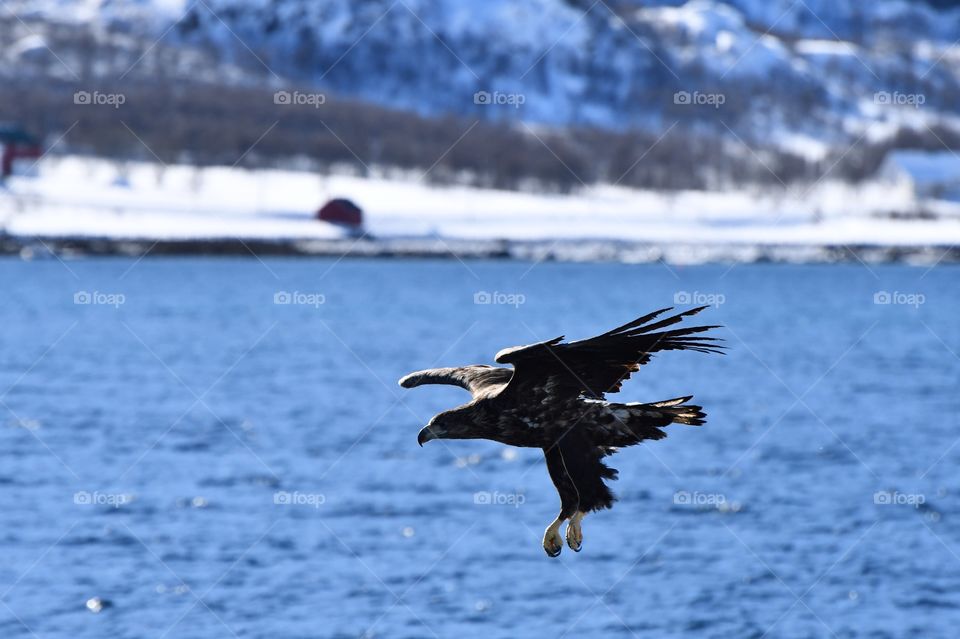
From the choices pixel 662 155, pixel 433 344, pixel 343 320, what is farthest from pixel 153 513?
pixel 662 155

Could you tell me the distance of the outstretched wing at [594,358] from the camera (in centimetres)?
1125

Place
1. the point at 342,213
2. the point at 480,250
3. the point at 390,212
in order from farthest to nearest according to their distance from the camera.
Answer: the point at 390,212, the point at 342,213, the point at 480,250

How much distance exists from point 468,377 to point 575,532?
1.56 m

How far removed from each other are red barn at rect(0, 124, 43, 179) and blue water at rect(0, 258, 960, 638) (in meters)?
57.1

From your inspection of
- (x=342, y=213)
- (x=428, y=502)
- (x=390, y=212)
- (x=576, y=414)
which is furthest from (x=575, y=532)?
(x=390, y=212)

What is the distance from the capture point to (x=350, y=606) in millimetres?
25641

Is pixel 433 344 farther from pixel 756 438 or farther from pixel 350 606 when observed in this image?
pixel 350 606

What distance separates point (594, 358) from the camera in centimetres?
1164

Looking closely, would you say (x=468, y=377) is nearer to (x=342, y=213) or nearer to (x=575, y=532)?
(x=575, y=532)

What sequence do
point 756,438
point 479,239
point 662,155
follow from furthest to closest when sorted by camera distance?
point 662,155 < point 479,239 < point 756,438

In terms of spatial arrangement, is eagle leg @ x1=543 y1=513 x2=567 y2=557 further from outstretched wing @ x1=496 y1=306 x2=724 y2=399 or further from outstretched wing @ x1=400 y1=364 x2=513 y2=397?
outstretched wing @ x1=400 y1=364 x2=513 y2=397

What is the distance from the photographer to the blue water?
25.5m

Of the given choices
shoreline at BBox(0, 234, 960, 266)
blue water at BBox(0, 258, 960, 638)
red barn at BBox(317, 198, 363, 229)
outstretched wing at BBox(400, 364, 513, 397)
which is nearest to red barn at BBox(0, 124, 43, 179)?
shoreline at BBox(0, 234, 960, 266)

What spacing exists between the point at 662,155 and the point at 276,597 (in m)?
156
